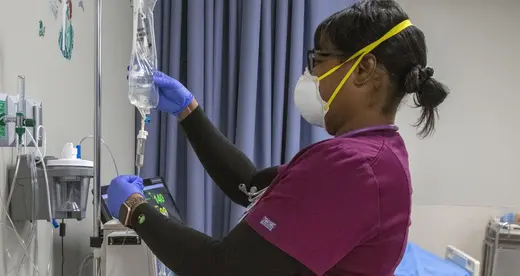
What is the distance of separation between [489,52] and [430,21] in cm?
38

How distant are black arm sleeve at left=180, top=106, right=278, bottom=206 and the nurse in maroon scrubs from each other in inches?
10.4

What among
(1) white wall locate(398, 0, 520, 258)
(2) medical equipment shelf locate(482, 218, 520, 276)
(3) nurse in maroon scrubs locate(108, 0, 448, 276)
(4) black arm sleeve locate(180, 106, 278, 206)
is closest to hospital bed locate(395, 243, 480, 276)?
(2) medical equipment shelf locate(482, 218, 520, 276)


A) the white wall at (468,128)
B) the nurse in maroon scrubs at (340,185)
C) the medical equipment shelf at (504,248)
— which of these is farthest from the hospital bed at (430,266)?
the nurse in maroon scrubs at (340,185)

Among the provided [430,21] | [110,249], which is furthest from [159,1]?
[430,21]

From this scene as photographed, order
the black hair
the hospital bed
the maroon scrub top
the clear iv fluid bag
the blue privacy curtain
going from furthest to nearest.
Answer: the blue privacy curtain → the hospital bed → the clear iv fluid bag → the black hair → the maroon scrub top

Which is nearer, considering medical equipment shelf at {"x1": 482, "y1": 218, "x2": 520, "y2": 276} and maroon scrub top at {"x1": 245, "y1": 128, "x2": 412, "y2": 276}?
maroon scrub top at {"x1": 245, "y1": 128, "x2": 412, "y2": 276}

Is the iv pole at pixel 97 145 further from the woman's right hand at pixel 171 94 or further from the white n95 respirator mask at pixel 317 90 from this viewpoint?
the white n95 respirator mask at pixel 317 90

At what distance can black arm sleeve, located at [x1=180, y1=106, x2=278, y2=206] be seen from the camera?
1256 millimetres

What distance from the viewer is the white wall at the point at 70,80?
105 centimetres

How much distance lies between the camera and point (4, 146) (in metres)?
1.00

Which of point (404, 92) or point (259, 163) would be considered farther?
point (259, 163)

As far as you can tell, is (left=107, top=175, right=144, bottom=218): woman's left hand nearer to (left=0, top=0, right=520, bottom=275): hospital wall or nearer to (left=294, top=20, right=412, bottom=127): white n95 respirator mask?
(left=294, top=20, right=412, bottom=127): white n95 respirator mask

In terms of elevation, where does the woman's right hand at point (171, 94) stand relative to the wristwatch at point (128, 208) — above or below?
above

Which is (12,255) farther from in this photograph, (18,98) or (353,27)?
(353,27)
